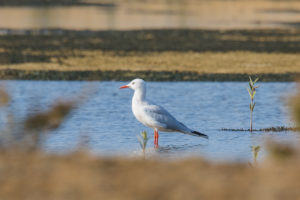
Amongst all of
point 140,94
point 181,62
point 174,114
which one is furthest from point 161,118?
point 181,62

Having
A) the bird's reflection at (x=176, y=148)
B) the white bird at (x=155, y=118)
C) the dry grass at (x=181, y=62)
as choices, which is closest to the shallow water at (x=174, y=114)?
the bird's reflection at (x=176, y=148)

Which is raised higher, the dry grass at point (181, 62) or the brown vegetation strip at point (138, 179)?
the brown vegetation strip at point (138, 179)

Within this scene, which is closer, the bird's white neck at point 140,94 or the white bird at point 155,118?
the white bird at point 155,118

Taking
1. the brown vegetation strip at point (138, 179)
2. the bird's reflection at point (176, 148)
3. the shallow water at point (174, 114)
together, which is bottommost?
the bird's reflection at point (176, 148)

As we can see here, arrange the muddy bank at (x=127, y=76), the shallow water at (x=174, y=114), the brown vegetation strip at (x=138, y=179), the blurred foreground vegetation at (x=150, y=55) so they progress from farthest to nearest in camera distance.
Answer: the blurred foreground vegetation at (x=150, y=55)
the muddy bank at (x=127, y=76)
the shallow water at (x=174, y=114)
the brown vegetation strip at (x=138, y=179)

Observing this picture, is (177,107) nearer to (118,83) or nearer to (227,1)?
(118,83)

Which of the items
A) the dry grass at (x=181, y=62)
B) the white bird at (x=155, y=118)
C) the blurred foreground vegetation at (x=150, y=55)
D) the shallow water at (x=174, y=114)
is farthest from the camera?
the dry grass at (x=181, y=62)

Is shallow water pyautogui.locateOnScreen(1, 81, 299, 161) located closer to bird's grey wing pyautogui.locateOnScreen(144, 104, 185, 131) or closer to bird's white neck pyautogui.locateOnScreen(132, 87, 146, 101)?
bird's grey wing pyautogui.locateOnScreen(144, 104, 185, 131)

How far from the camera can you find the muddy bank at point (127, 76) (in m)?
21.0

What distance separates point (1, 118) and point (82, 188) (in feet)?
28.4

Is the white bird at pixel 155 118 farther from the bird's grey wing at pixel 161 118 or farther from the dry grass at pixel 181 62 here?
the dry grass at pixel 181 62

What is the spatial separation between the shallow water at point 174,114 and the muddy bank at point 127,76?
707 millimetres

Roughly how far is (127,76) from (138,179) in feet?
49.9

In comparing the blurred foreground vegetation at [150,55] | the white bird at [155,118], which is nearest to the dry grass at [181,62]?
the blurred foreground vegetation at [150,55]
